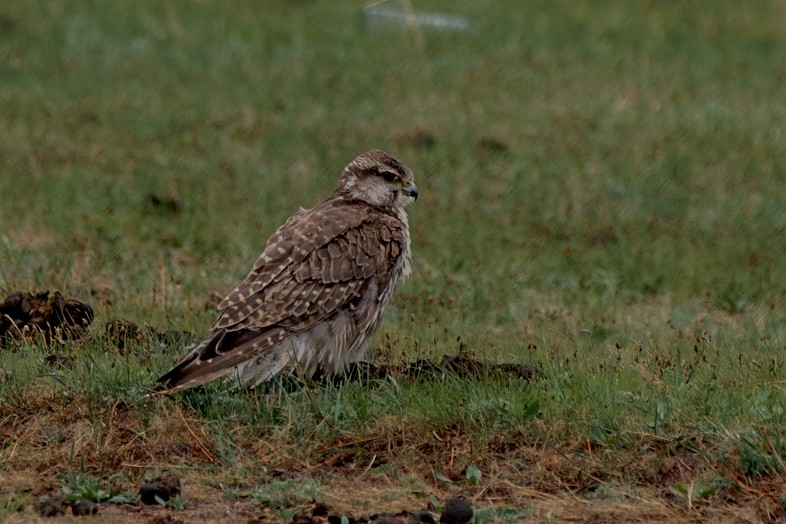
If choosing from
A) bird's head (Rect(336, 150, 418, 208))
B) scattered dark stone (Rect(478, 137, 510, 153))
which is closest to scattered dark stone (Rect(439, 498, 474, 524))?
bird's head (Rect(336, 150, 418, 208))

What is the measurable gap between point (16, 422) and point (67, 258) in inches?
166

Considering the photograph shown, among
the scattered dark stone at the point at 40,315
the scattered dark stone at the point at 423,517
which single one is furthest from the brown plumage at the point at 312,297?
the scattered dark stone at the point at 423,517

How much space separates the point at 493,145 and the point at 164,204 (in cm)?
429

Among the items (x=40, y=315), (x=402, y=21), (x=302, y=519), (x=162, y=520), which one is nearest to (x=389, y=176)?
(x=40, y=315)

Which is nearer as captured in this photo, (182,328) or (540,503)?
(540,503)

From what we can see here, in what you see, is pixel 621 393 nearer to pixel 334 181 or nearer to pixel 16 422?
pixel 16 422

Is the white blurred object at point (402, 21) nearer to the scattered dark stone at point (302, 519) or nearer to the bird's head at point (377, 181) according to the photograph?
the bird's head at point (377, 181)

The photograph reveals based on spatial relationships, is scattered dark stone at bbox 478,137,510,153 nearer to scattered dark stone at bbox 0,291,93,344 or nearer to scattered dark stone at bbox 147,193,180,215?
scattered dark stone at bbox 147,193,180,215

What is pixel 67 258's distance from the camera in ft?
38.6

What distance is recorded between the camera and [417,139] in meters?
16.4

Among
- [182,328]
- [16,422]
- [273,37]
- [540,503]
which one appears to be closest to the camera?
[540,503]

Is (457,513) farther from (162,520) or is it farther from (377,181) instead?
(377,181)

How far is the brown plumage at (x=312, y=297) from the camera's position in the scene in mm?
8344

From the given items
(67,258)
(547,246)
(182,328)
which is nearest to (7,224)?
(67,258)
